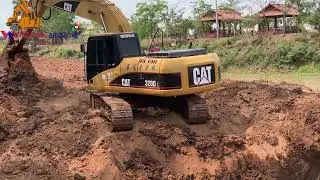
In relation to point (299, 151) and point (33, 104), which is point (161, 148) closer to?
point (299, 151)

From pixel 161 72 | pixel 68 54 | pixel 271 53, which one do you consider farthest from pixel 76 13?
pixel 68 54

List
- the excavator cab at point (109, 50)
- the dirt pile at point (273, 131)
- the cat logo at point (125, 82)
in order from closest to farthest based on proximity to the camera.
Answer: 1. the dirt pile at point (273, 131)
2. the cat logo at point (125, 82)
3. the excavator cab at point (109, 50)

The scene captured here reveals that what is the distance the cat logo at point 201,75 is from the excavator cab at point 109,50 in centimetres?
173

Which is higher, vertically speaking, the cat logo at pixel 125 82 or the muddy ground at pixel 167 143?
the cat logo at pixel 125 82

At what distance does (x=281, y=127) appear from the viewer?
12367mm

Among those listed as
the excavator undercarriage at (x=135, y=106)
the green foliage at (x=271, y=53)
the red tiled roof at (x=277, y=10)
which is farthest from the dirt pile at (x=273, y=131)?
the red tiled roof at (x=277, y=10)

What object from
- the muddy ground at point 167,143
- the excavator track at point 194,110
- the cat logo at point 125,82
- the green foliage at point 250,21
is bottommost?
the muddy ground at point 167,143

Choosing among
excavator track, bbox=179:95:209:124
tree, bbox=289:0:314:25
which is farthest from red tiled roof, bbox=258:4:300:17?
excavator track, bbox=179:95:209:124

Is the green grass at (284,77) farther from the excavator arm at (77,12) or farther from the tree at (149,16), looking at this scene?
the tree at (149,16)

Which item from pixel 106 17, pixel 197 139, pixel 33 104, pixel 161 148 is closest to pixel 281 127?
pixel 197 139

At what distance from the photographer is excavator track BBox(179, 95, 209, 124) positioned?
1215 centimetres

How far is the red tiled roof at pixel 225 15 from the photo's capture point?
48812 mm

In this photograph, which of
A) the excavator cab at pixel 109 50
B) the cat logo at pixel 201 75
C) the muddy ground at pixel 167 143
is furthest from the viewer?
the excavator cab at pixel 109 50

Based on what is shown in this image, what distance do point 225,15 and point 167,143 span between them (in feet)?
129
